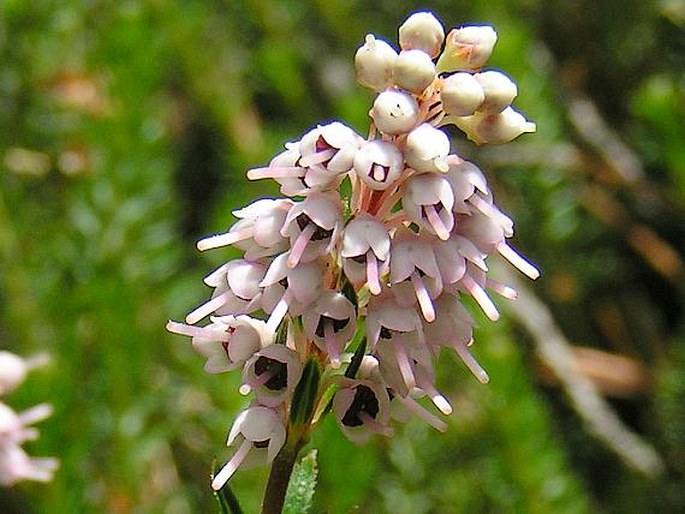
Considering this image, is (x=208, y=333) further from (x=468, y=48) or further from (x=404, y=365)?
(x=468, y=48)

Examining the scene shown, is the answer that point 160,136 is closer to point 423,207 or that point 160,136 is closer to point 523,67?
point 523,67

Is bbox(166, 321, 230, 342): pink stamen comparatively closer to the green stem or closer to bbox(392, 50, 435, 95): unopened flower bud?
the green stem

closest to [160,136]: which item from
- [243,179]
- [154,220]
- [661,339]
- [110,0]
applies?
[154,220]

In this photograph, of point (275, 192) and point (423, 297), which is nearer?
point (423, 297)

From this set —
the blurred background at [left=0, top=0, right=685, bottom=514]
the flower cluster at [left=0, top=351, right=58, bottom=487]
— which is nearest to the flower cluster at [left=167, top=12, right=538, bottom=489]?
the flower cluster at [left=0, top=351, right=58, bottom=487]

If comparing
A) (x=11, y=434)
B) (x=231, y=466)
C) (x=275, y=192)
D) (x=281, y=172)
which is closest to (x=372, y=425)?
(x=231, y=466)

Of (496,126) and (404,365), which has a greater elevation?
(496,126)

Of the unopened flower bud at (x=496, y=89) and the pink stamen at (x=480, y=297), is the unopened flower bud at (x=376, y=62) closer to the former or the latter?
the unopened flower bud at (x=496, y=89)
